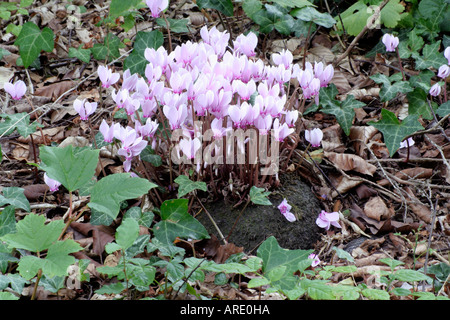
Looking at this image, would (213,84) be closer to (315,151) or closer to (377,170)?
(315,151)

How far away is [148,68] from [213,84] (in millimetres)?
357

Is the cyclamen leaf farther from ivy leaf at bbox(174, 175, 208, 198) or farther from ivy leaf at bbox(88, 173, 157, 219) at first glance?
ivy leaf at bbox(174, 175, 208, 198)

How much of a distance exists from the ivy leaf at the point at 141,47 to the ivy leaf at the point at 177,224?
49.6 inches

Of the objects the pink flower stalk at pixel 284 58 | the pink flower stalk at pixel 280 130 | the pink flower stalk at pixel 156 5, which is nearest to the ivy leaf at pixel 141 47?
the pink flower stalk at pixel 156 5

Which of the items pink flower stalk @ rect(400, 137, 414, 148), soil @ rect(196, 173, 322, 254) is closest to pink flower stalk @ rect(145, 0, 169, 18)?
soil @ rect(196, 173, 322, 254)

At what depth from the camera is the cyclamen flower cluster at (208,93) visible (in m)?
2.09

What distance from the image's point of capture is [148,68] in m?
2.24

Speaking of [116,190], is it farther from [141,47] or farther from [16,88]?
[141,47]

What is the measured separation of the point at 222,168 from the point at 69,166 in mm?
1022

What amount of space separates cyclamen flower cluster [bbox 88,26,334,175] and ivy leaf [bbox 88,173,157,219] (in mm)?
552

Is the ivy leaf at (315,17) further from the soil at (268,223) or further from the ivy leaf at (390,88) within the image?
the soil at (268,223)

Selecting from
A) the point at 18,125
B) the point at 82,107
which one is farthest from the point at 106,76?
the point at 18,125

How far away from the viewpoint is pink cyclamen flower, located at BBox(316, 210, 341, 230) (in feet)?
8.16

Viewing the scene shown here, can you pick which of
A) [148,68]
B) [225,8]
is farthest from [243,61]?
[225,8]
